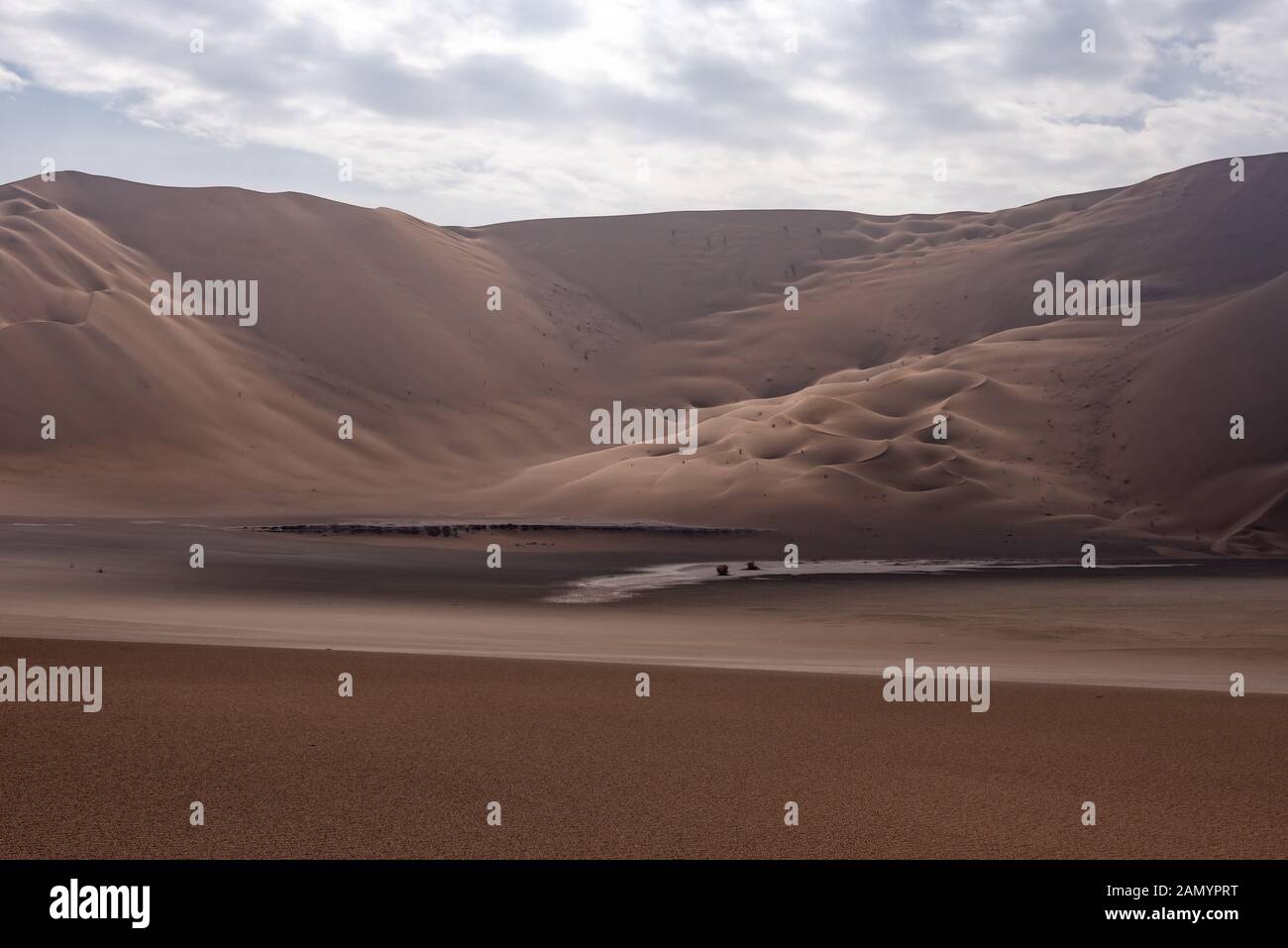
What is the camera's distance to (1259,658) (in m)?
17.5

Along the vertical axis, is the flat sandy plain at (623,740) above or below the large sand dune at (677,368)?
below

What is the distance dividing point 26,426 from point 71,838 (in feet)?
179

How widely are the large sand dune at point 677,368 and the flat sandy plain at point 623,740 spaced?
2181 centimetres

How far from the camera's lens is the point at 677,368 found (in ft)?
287

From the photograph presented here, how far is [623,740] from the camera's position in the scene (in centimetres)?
998

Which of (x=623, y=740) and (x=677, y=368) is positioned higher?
(x=677, y=368)

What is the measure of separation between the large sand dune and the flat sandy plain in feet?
Result: 71.6

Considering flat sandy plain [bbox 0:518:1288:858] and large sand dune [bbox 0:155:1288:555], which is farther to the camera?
large sand dune [bbox 0:155:1288:555]

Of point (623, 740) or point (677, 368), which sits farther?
point (677, 368)

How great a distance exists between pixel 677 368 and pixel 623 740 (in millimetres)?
78266

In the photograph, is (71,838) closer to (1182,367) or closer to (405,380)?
(1182,367)

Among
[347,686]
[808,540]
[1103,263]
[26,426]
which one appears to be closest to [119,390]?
[26,426]

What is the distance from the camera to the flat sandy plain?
7.41 m

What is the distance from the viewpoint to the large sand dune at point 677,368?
45375mm
